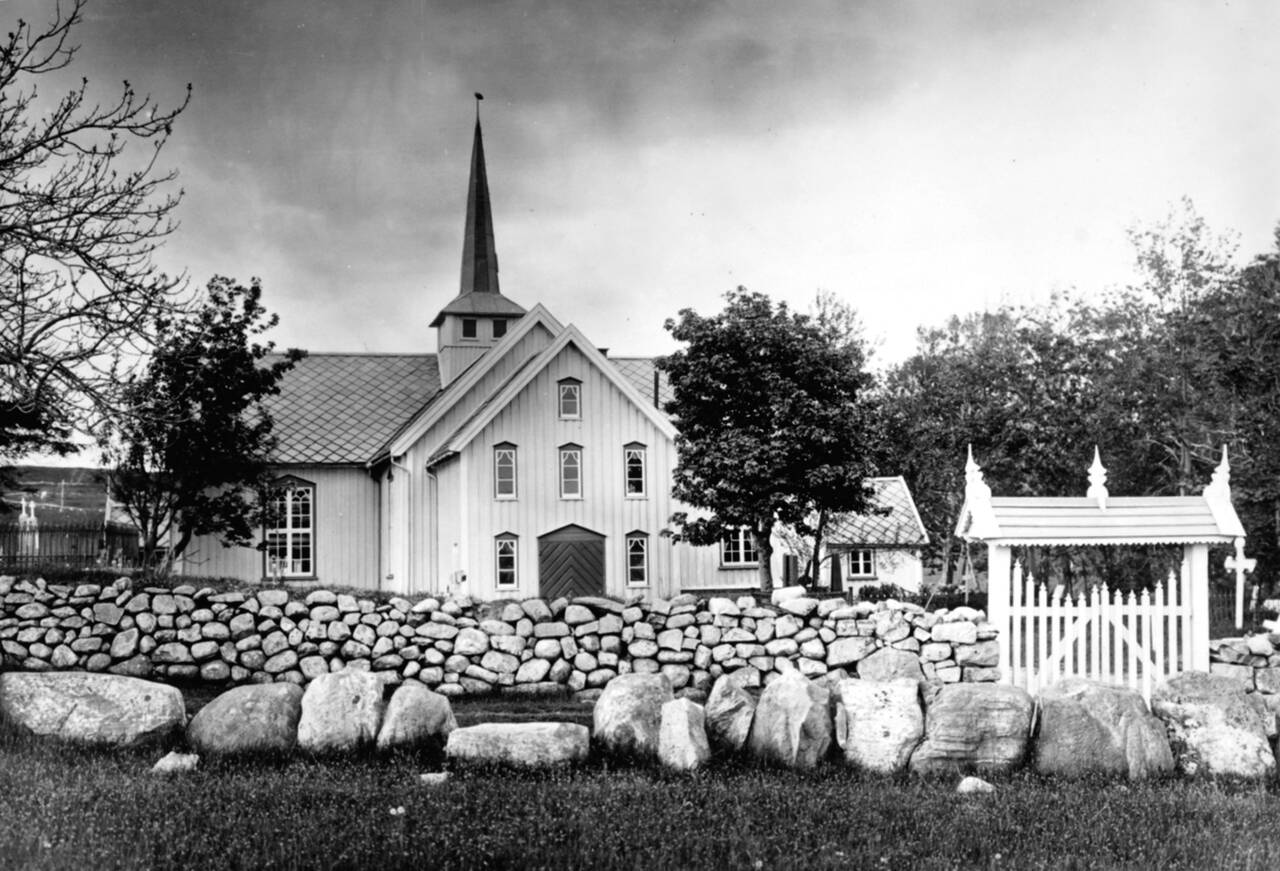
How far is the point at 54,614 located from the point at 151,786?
968 centimetres

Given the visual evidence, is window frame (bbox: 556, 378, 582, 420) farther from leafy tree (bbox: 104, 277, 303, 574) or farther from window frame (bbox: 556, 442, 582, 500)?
leafy tree (bbox: 104, 277, 303, 574)

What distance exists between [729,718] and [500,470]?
67.4 ft

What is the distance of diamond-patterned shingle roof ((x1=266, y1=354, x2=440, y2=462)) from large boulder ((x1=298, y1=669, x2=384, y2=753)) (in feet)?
83.8

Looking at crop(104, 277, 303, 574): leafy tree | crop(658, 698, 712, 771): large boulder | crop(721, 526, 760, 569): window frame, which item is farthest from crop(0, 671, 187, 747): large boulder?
crop(721, 526, 760, 569): window frame

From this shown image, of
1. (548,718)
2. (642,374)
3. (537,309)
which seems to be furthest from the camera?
(642,374)

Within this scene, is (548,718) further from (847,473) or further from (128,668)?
(847,473)

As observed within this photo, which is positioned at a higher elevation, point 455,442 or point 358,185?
point 358,185

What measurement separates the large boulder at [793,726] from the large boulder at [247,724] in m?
4.60

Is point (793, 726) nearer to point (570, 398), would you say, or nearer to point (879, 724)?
point (879, 724)

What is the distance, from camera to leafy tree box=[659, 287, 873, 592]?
88.2 ft

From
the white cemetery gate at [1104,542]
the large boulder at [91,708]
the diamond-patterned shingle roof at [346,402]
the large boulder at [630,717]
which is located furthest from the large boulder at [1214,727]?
the diamond-patterned shingle roof at [346,402]

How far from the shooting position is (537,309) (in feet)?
117

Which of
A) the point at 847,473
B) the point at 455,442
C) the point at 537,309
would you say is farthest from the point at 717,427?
the point at 537,309

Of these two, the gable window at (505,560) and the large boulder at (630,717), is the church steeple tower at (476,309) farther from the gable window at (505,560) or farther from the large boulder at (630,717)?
the large boulder at (630,717)
